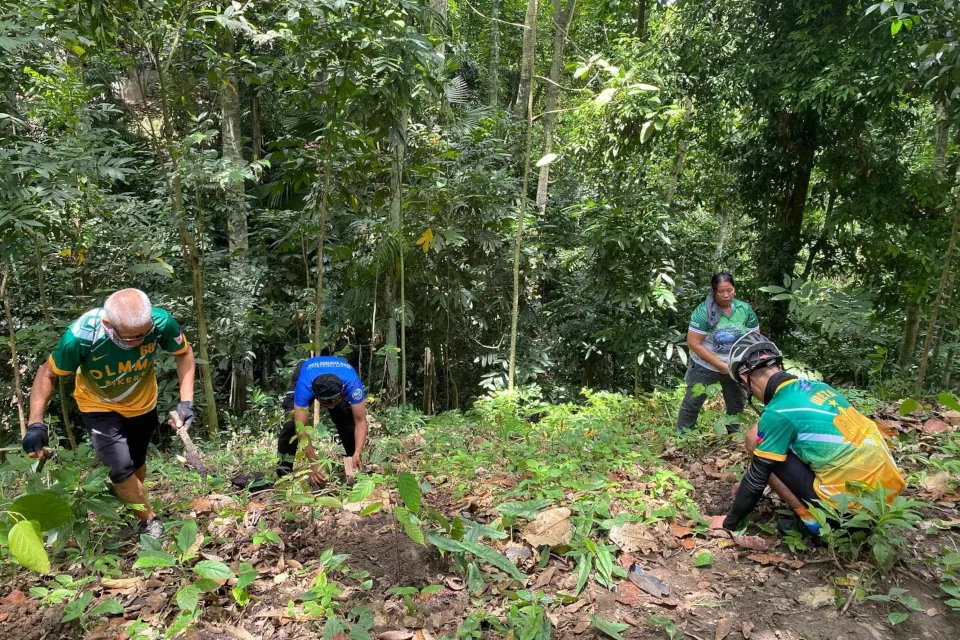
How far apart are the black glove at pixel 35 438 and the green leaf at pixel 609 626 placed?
297cm

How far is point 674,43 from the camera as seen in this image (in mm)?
7586

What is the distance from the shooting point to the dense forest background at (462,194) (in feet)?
14.8

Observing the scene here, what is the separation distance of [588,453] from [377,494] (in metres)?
1.76

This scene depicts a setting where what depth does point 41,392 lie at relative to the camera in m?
3.02

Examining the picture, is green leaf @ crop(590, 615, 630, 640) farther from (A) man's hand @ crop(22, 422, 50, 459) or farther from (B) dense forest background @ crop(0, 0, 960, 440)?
(B) dense forest background @ crop(0, 0, 960, 440)

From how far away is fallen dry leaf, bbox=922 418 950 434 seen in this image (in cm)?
412

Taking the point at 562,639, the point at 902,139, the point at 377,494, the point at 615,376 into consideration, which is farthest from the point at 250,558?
the point at 902,139

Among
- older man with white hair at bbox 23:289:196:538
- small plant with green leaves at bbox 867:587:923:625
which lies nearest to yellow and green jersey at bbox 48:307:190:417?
older man with white hair at bbox 23:289:196:538

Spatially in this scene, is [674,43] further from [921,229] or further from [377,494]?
[377,494]

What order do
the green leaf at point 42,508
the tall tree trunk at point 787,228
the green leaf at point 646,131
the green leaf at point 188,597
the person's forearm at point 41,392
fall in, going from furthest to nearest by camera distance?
the tall tree trunk at point 787,228
the green leaf at point 646,131
the person's forearm at point 41,392
the green leaf at point 188,597
the green leaf at point 42,508

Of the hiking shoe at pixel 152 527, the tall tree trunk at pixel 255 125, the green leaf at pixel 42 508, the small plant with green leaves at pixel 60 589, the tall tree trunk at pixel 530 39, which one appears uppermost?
the tall tree trunk at pixel 530 39

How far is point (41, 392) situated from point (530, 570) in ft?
9.37

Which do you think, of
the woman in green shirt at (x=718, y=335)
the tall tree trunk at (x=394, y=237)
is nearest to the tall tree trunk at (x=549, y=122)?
the tall tree trunk at (x=394, y=237)

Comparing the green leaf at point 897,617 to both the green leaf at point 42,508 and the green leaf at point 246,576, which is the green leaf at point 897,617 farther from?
the green leaf at point 42,508
